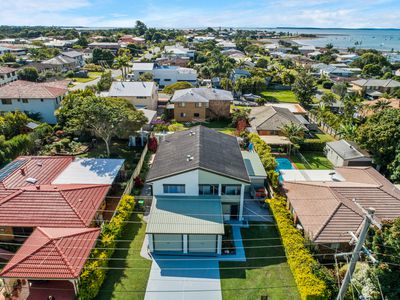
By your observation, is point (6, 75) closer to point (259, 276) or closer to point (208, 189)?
point (208, 189)

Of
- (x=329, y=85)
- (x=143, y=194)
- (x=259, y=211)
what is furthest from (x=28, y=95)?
(x=329, y=85)

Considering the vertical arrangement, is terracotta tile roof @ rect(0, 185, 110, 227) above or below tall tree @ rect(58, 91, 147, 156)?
below

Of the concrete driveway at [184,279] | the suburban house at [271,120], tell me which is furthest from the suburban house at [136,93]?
the concrete driveway at [184,279]

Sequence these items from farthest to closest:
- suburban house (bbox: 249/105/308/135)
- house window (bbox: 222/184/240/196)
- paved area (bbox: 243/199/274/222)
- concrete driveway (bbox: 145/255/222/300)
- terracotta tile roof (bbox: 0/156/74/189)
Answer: suburban house (bbox: 249/105/308/135) → paved area (bbox: 243/199/274/222) → terracotta tile roof (bbox: 0/156/74/189) → house window (bbox: 222/184/240/196) → concrete driveway (bbox: 145/255/222/300)

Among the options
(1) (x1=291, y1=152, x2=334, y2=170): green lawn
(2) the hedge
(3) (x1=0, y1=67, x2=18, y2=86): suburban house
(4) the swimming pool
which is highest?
(3) (x1=0, y1=67, x2=18, y2=86): suburban house

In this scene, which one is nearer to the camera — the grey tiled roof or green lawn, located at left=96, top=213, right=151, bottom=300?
green lawn, located at left=96, top=213, right=151, bottom=300

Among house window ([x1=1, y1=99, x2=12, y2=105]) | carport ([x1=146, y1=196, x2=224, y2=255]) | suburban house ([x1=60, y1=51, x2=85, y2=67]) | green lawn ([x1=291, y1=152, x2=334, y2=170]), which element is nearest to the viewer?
carport ([x1=146, y1=196, x2=224, y2=255])

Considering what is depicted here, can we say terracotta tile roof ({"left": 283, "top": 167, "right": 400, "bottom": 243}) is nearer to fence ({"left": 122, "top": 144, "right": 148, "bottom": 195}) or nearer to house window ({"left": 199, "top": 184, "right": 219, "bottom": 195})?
house window ({"left": 199, "top": 184, "right": 219, "bottom": 195})

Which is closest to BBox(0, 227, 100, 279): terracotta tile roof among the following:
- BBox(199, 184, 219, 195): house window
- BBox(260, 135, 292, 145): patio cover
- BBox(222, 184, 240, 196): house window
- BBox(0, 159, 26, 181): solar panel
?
BBox(199, 184, 219, 195): house window
